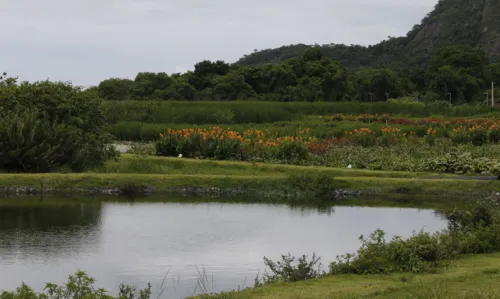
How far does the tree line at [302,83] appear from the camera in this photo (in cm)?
6328

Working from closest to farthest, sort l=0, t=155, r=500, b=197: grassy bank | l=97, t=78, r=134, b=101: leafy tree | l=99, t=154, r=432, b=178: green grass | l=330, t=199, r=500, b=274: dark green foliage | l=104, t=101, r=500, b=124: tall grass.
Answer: l=330, t=199, r=500, b=274: dark green foliage
l=0, t=155, r=500, b=197: grassy bank
l=99, t=154, r=432, b=178: green grass
l=104, t=101, r=500, b=124: tall grass
l=97, t=78, r=134, b=101: leafy tree

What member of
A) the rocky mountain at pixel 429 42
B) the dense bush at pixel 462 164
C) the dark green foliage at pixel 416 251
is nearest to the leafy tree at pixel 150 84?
the dense bush at pixel 462 164

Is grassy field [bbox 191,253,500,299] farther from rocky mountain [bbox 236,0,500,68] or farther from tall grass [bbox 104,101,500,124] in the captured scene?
rocky mountain [bbox 236,0,500,68]

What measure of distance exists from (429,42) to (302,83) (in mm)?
67440

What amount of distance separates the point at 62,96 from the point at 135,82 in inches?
1842

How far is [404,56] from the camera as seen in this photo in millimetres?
122562

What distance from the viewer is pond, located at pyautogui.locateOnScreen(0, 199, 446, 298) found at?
10.0 m

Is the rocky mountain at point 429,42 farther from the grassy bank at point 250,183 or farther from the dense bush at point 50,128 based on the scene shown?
the grassy bank at point 250,183

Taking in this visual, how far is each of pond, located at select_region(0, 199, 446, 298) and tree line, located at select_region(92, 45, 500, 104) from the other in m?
38.1

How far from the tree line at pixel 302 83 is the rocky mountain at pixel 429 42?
28.1 metres

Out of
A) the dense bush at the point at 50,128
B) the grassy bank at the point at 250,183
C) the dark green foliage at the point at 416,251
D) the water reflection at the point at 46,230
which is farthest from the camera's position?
the dense bush at the point at 50,128

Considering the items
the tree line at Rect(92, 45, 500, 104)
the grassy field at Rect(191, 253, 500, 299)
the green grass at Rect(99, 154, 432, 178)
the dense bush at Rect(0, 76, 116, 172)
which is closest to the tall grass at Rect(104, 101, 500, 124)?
the dense bush at Rect(0, 76, 116, 172)

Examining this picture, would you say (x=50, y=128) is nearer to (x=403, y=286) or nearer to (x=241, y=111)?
(x=403, y=286)

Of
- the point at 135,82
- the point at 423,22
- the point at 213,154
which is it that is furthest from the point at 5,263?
the point at 423,22
